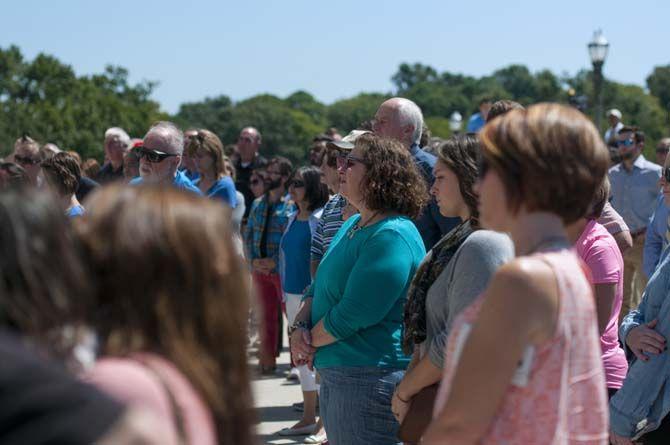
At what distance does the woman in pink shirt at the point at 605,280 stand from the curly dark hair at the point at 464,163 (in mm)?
680

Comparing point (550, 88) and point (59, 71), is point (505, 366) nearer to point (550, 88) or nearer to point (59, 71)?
point (59, 71)

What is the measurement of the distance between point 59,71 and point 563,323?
7352 cm

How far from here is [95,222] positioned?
1821 millimetres

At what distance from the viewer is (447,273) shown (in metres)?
3.44

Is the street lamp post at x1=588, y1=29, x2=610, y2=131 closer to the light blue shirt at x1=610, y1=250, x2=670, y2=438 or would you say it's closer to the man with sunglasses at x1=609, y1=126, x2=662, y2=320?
the man with sunglasses at x1=609, y1=126, x2=662, y2=320

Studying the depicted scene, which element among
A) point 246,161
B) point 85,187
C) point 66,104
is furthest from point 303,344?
point 66,104

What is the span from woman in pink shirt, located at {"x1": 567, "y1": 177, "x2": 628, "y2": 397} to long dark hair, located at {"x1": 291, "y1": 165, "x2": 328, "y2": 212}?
4.33m

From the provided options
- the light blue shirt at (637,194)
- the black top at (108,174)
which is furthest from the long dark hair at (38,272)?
the light blue shirt at (637,194)

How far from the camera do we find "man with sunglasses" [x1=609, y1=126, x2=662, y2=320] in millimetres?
11062

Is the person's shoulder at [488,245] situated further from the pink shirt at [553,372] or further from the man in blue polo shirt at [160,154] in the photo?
the man in blue polo shirt at [160,154]

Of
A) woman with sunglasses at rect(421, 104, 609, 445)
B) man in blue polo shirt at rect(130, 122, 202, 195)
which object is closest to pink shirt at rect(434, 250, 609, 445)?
woman with sunglasses at rect(421, 104, 609, 445)

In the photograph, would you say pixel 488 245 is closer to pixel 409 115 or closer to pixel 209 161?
pixel 409 115

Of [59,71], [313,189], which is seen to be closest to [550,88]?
[59,71]

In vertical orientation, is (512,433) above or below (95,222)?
below
